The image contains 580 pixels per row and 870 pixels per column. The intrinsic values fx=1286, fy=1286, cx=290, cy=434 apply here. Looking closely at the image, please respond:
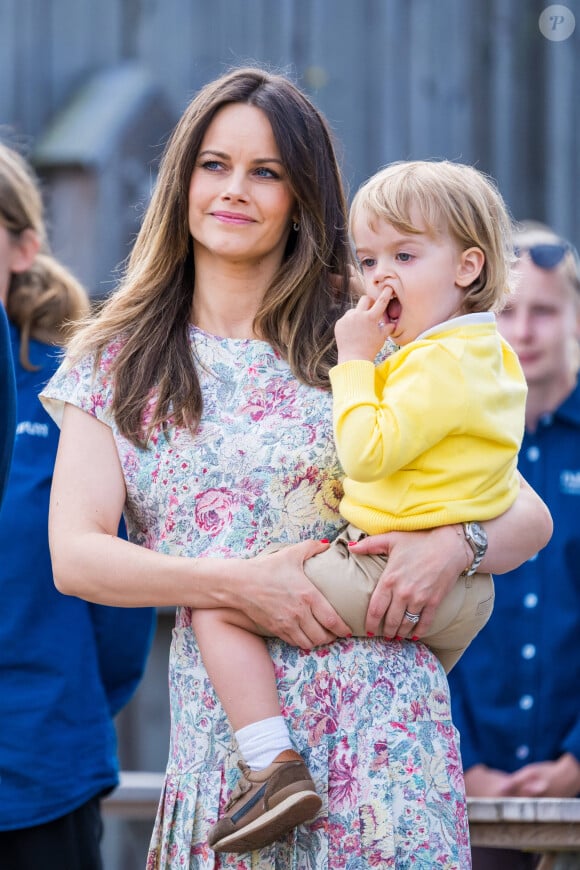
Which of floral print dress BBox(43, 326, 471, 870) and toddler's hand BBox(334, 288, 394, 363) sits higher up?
toddler's hand BBox(334, 288, 394, 363)

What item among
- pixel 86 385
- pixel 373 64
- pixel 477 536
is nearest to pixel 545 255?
pixel 477 536

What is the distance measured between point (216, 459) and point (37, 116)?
3.35 metres

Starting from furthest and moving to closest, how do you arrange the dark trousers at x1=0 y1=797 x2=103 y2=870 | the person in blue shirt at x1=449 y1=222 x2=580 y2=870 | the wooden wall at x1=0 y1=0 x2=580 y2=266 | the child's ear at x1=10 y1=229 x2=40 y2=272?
the wooden wall at x1=0 y1=0 x2=580 y2=266, the person in blue shirt at x1=449 y1=222 x2=580 y2=870, the child's ear at x1=10 y1=229 x2=40 y2=272, the dark trousers at x1=0 y1=797 x2=103 y2=870

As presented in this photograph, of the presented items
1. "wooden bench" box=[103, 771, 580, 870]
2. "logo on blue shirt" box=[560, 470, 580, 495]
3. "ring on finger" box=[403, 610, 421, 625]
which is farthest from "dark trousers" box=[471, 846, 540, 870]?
"ring on finger" box=[403, 610, 421, 625]

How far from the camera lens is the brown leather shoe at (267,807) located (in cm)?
191

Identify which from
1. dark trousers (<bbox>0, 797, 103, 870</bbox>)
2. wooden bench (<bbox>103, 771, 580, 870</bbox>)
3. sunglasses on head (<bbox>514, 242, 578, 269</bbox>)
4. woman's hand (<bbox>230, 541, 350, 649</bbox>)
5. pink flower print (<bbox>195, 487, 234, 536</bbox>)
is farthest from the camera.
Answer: sunglasses on head (<bbox>514, 242, 578, 269</bbox>)

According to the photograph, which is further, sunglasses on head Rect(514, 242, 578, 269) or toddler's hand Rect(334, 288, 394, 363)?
sunglasses on head Rect(514, 242, 578, 269)

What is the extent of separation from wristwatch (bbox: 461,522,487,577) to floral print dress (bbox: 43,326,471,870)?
17 cm

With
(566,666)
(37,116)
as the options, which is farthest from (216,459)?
(37,116)

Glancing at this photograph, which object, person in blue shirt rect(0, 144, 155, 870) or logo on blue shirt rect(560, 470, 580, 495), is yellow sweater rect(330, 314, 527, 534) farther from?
logo on blue shirt rect(560, 470, 580, 495)

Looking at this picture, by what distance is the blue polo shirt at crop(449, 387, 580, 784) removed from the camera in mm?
3205

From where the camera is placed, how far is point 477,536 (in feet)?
6.88

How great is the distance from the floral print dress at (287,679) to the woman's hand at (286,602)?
0.22 ft

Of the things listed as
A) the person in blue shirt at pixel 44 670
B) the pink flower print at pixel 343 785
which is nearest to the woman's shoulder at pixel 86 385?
the person in blue shirt at pixel 44 670
